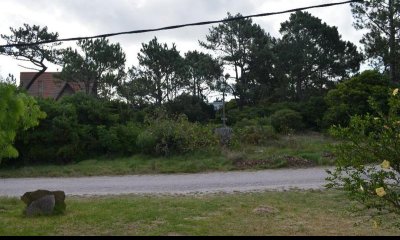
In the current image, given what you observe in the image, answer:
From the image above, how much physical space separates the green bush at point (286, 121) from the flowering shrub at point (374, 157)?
899 inches

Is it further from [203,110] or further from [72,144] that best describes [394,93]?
[203,110]

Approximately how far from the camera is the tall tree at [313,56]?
39.1 m

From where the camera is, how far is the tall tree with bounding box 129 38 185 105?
37750 mm

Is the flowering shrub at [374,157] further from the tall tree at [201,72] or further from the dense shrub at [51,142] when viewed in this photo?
the tall tree at [201,72]

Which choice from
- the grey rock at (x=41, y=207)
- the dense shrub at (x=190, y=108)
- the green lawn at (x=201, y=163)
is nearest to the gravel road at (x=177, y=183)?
the green lawn at (x=201, y=163)

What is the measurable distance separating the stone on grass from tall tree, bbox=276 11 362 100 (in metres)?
31.4

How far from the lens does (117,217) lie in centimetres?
920

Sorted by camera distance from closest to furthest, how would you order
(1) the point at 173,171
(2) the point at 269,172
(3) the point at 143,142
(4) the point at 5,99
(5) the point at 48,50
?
(4) the point at 5,99 → (2) the point at 269,172 → (1) the point at 173,171 → (3) the point at 143,142 → (5) the point at 48,50

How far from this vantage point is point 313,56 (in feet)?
128

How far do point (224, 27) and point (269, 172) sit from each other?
25.0 metres

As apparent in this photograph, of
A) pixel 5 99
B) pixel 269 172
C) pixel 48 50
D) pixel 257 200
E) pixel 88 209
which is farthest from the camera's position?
pixel 48 50

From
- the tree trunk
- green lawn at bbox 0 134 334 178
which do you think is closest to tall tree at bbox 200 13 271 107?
the tree trunk

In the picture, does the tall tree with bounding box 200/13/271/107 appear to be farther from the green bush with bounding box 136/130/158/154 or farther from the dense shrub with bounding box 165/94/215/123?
the green bush with bounding box 136/130/158/154

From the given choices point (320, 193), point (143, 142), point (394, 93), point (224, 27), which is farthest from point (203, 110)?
point (394, 93)
